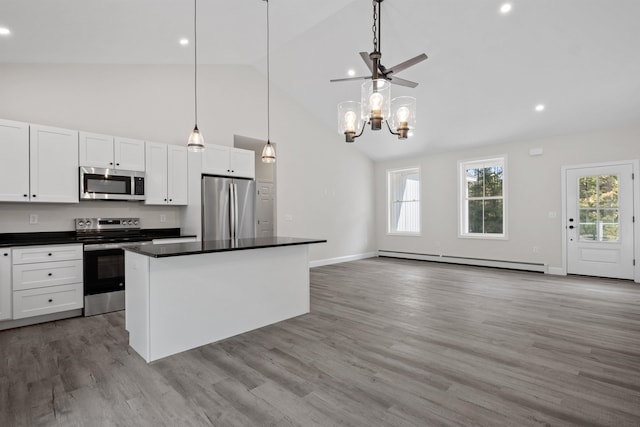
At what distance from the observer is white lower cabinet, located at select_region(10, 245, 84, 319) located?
3357mm

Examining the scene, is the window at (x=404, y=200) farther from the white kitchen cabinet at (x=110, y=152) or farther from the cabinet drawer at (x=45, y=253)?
the cabinet drawer at (x=45, y=253)

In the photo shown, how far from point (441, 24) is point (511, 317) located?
3686 millimetres

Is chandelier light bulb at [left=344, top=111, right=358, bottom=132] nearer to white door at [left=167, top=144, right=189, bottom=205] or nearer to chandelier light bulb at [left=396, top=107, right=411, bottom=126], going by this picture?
chandelier light bulb at [left=396, top=107, right=411, bottom=126]

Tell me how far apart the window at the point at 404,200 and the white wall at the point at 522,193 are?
0.89 feet

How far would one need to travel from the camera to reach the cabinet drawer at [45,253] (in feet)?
11.0

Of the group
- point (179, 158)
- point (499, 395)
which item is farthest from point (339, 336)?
point (179, 158)

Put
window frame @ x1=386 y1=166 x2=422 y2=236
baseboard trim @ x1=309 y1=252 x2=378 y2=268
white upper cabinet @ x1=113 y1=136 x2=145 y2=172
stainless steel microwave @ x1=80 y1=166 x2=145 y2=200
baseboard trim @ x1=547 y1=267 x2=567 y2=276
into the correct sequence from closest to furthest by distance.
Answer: stainless steel microwave @ x1=80 y1=166 x2=145 y2=200
white upper cabinet @ x1=113 y1=136 x2=145 y2=172
baseboard trim @ x1=547 y1=267 x2=567 y2=276
baseboard trim @ x1=309 y1=252 x2=378 y2=268
window frame @ x1=386 y1=166 x2=422 y2=236

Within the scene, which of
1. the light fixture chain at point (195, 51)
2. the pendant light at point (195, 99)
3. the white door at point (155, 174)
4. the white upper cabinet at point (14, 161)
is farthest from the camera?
the white door at point (155, 174)

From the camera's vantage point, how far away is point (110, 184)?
410 cm

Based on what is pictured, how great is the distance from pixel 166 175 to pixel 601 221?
23.7 feet

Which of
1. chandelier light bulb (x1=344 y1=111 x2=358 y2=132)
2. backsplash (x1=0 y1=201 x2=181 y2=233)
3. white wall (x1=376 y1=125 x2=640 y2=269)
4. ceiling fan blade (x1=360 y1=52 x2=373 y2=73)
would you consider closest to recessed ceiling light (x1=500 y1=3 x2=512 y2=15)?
ceiling fan blade (x1=360 y1=52 x2=373 y2=73)

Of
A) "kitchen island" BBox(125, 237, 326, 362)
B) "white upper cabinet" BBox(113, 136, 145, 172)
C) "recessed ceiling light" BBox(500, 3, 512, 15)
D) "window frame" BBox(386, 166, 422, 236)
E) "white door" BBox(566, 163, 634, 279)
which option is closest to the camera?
"kitchen island" BBox(125, 237, 326, 362)

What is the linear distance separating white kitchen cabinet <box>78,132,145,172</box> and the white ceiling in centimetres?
103

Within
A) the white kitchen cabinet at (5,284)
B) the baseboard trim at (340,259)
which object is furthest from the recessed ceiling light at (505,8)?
the white kitchen cabinet at (5,284)
